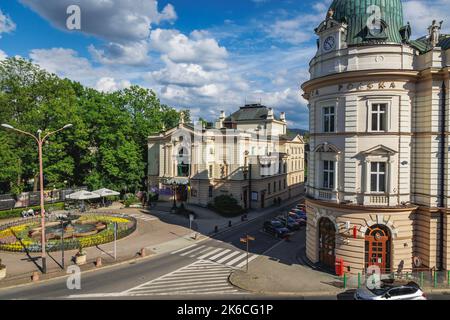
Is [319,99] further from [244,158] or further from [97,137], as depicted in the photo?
[97,137]

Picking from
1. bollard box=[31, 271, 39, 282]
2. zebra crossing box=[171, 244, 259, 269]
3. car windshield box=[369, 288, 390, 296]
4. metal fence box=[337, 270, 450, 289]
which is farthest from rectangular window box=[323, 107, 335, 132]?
bollard box=[31, 271, 39, 282]

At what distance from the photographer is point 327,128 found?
23.7 m

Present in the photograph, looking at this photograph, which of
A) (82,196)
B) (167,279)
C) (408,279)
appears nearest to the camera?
(408,279)

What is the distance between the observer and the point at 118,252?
2814 centimetres

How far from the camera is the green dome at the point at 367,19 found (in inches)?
873

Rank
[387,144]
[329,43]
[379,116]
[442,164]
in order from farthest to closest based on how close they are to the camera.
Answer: [329,43], [379,116], [387,144], [442,164]

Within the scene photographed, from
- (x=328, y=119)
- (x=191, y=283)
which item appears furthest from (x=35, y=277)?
(x=328, y=119)

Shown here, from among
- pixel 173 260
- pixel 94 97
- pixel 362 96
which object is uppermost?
pixel 94 97

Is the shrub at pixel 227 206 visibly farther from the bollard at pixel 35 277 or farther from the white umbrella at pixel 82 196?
the bollard at pixel 35 277

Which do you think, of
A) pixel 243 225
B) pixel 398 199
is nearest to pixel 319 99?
pixel 398 199

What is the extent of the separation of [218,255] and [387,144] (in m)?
16.0

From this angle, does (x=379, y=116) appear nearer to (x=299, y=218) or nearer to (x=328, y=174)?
(x=328, y=174)

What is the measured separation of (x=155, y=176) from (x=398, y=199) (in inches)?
1602

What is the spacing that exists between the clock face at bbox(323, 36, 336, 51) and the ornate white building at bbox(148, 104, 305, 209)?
26.0 meters
